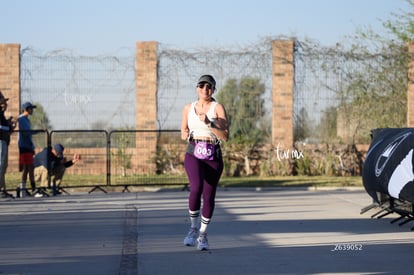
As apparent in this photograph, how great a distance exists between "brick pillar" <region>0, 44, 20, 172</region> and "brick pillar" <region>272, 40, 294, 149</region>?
696cm

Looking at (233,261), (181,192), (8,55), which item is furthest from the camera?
(8,55)

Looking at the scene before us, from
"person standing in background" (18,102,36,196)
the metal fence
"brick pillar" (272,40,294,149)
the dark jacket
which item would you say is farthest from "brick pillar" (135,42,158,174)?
"person standing in background" (18,102,36,196)

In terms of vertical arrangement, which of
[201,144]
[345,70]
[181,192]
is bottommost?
[181,192]

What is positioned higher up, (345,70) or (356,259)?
(345,70)

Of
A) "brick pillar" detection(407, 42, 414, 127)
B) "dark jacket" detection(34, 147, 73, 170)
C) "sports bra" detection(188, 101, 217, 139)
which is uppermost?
"brick pillar" detection(407, 42, 414, 127)

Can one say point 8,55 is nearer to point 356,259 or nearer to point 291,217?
point 291,217

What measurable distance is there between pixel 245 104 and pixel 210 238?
13.4m

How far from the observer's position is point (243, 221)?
1261 centimetres

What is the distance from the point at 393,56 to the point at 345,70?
138cm

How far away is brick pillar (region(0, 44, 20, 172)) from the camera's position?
23.2 m

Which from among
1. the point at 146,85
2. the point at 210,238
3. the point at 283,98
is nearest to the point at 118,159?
the point at 146,85

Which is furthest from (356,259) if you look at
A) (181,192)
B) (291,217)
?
(181,192)

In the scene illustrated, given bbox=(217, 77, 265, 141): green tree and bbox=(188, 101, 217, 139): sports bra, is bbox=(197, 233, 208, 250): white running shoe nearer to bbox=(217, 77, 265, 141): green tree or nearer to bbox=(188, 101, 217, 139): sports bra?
bbox=(188, 101, 217, 139): sports bra

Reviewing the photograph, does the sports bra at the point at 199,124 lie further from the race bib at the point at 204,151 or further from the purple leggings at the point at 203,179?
the purple leggings at the point at 203,179
